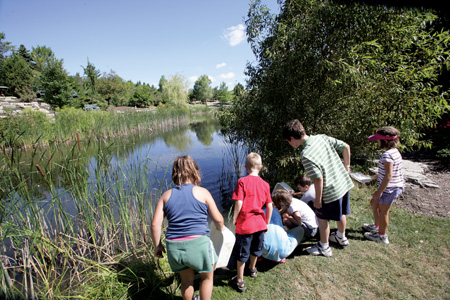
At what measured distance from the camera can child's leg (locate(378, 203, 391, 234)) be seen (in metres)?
2.76

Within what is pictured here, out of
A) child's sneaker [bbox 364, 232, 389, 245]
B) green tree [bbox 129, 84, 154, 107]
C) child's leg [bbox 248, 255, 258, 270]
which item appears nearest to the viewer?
child's leg [bbox 248, 255, 258, 270]

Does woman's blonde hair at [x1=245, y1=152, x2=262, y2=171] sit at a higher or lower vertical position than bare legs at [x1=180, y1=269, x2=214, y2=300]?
higher

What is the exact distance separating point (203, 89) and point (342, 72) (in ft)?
216

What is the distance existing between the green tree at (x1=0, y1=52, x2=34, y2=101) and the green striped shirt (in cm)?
3215

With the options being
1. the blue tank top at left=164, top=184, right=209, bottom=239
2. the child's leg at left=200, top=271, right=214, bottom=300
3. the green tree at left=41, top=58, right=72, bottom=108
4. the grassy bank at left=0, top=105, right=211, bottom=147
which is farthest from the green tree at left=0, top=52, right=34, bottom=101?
the child's leg at left=200, top=271, right=214, bottom=300

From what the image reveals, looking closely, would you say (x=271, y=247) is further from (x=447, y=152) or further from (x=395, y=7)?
(x=447, y=152)

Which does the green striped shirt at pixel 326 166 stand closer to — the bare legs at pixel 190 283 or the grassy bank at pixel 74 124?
the bare legs at pixel 190 283

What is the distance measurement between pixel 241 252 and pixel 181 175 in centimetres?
Result: 103

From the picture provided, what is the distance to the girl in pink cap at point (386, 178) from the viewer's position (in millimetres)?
2578

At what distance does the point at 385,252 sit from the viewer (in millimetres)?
2742

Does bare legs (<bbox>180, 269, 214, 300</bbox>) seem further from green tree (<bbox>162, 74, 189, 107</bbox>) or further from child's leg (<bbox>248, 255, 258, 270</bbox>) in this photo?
green tree (<bbox>162, 74, 189, 107</bbox>)

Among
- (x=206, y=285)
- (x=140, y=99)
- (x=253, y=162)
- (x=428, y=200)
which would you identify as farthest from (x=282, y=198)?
(x=140, y=99)

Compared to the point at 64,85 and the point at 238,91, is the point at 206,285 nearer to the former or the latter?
the point at 238,91

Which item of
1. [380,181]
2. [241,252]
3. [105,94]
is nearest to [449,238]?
[380,181]
